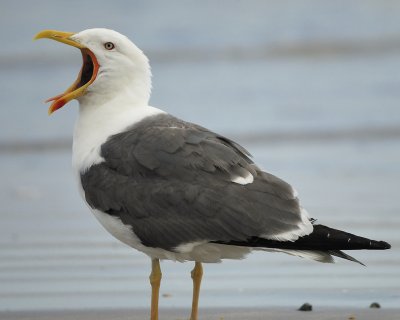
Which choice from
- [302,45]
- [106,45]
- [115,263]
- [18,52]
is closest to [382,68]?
[302,45]

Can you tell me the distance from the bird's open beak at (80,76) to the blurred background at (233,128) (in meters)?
1.15

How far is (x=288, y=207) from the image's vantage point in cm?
612

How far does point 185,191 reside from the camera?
20.2ft

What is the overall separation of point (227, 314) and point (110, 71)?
57.1 inches

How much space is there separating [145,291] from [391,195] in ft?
10.2

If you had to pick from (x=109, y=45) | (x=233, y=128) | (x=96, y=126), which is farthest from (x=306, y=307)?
(x=233, y=128)

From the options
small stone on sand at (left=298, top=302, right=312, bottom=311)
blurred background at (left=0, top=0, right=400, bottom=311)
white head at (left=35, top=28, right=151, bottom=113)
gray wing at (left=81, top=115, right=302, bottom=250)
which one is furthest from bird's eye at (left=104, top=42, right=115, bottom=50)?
small stone on sand at (left=298, top=302, right=312, bottom=311)

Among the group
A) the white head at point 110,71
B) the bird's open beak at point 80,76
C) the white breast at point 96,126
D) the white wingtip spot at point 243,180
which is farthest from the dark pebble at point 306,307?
the bird's open beak at point 80,76

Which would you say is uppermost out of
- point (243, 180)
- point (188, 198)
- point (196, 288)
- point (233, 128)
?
point (233, 128)

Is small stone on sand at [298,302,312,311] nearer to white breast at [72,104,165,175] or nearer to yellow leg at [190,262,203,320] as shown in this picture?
yellow leg at [190,262,203,320]

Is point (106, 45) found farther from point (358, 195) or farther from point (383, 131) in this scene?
point (383, 131)

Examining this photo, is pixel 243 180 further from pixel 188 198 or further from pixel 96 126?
pixel 96 126

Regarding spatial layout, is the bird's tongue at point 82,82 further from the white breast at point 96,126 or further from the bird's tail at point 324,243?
the bird's tail at point 324,243

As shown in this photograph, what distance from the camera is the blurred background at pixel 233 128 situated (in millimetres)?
7555
